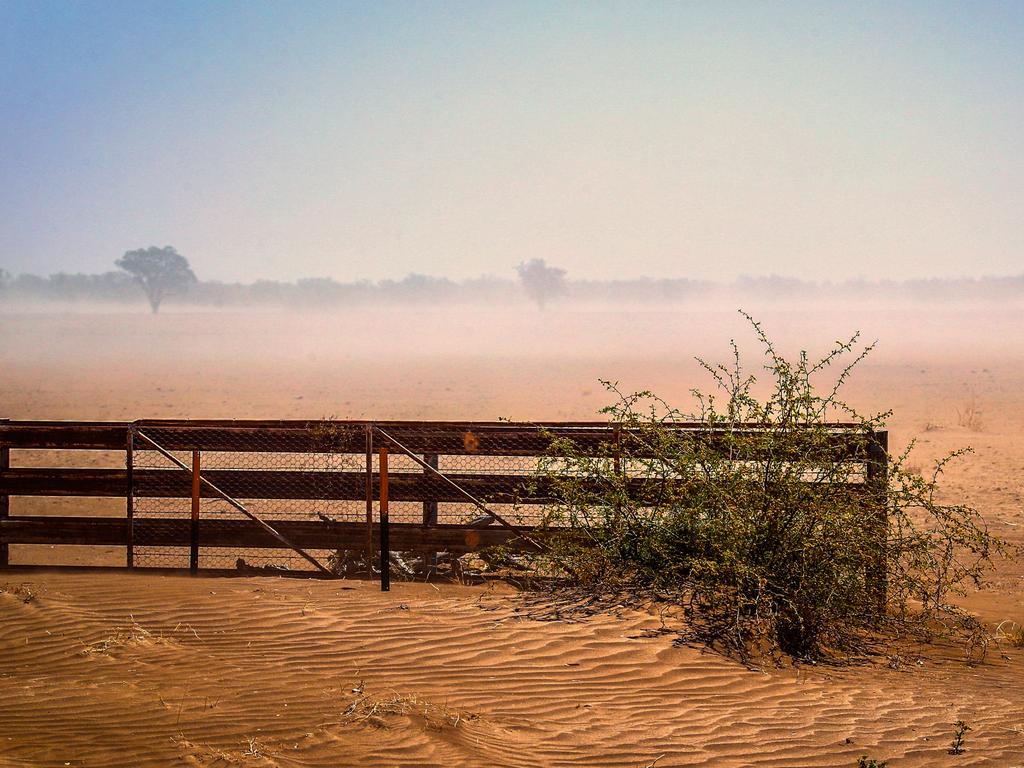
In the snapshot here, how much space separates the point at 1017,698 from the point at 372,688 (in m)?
4.51

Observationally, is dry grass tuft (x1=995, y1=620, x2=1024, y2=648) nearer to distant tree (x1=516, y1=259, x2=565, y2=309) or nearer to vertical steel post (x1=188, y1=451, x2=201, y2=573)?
vertical steel post (x1=188, y1=451, x2=201, y2=573)

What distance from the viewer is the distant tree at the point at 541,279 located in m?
143

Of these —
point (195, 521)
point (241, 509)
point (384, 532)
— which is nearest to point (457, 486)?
point (384, 532)

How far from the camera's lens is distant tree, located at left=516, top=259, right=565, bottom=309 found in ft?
469

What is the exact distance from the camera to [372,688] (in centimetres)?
655

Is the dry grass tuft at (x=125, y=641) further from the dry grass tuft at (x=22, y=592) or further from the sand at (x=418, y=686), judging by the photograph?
the dry grass tuft at (x=22, y=592)

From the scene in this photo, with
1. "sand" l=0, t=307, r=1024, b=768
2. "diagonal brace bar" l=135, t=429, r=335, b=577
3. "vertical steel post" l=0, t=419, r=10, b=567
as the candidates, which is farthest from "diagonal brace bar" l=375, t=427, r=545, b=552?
"vertical steel post" l=0, t=419, r=10, b=567

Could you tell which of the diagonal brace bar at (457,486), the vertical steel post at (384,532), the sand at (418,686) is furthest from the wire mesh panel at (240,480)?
the vertical steel post at (384,532)

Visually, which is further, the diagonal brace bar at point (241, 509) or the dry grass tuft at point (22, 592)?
the diagonal brace bar at point (241, 509)

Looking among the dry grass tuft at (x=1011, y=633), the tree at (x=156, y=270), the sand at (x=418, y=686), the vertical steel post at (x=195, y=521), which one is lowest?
the dry grass tuft at (x=1011, y=633)

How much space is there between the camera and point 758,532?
26.0ft

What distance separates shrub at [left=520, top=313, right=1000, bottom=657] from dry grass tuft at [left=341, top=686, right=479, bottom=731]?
2.52 metres

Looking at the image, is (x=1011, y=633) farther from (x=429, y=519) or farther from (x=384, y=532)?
(x=384, y=532)

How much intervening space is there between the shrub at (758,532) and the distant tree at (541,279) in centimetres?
13473
